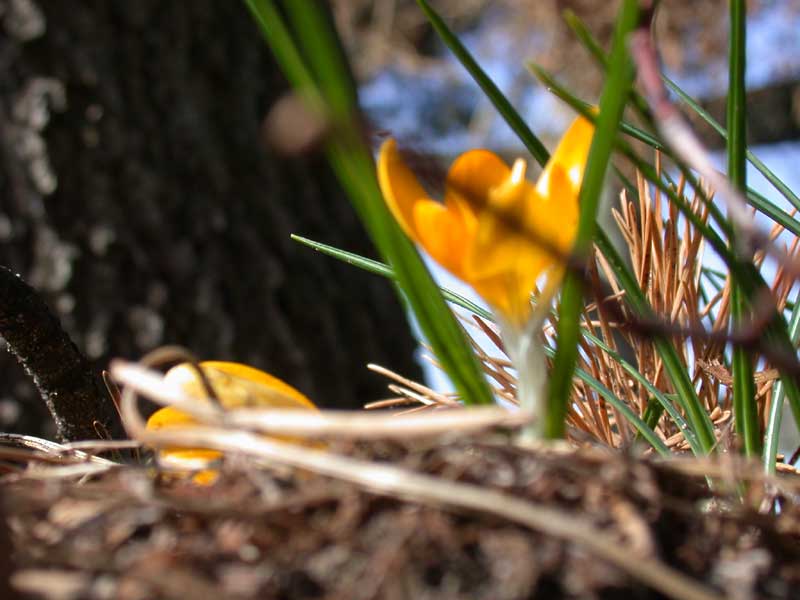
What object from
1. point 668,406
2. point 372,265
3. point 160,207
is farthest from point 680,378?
point 160,207

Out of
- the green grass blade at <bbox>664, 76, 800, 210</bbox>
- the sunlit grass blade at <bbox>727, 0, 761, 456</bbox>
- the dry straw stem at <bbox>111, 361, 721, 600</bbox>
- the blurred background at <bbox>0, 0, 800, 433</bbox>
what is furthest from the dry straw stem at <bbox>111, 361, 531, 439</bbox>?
the blurred background at <bbox>0, 0, 800, 433</bbox>

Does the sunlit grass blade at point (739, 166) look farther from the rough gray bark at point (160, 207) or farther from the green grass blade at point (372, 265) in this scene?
the rough gray bark at point (160, 207)

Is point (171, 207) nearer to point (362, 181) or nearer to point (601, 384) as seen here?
point (601, 384)

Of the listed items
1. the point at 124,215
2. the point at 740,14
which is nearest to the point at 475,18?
the point at 124,215

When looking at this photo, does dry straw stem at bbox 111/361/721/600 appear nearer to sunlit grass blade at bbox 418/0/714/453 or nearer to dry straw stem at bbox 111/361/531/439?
dry straw stem at bbox 111/361/531/439

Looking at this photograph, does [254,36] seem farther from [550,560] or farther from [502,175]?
[550,560]

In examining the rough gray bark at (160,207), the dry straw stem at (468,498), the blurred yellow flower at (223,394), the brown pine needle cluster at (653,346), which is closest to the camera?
the dry straw stem at (468,498)

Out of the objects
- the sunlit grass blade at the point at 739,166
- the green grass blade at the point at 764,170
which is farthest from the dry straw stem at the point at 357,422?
the green grass blade at the point at 764,170
